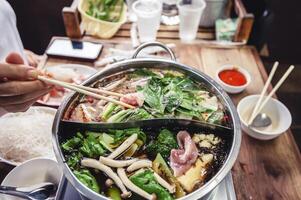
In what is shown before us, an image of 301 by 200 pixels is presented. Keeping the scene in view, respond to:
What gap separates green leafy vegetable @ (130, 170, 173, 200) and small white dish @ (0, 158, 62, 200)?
560mm

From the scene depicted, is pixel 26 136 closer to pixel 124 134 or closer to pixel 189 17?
pixel 124 134

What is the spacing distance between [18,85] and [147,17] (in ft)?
5.23

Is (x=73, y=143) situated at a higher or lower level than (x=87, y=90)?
lower

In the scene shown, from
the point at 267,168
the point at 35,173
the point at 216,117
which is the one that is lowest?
the point at 267,168

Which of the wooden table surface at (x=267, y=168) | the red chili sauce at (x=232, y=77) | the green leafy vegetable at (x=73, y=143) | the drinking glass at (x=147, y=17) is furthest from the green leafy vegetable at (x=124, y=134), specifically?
the drinking glass at (x=147, y=17)

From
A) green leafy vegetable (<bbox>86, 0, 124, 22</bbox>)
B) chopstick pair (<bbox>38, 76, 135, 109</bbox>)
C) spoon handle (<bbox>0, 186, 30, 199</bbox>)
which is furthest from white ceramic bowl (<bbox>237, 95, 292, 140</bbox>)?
green leafy vegetable (<bbox>86, 0, 124, 22</bbox>)

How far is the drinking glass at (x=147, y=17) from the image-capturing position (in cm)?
281

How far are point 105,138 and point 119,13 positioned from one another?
6.43 ft

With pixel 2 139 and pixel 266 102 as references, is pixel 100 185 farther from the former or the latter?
pixel 266 102

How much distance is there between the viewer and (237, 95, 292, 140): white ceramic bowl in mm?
2125

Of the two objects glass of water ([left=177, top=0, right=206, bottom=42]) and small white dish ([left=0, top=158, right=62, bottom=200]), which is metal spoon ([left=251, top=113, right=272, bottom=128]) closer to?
glass of water ([left=177, top=0, right=206, bottom=42])

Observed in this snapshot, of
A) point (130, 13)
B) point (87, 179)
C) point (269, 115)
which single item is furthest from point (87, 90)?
point (130, 13)

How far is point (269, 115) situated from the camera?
231 centimetres

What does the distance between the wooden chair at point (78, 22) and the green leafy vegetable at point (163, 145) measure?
5.59 feet
